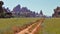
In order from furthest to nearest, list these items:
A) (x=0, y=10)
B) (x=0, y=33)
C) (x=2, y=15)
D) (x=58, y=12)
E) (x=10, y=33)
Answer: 1. (x=58, y=12)
2. (x=0, y=10)
3. (x=2, y=15)
4. (x=10, y=33)
5. (x=0, y=33)

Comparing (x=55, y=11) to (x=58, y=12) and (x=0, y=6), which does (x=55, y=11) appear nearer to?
(x=58, y=12)

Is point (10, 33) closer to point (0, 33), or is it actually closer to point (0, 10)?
point (0, 33)

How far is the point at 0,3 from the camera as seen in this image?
91.4 metres

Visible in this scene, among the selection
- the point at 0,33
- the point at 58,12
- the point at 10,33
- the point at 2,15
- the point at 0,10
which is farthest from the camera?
the point at 58,12

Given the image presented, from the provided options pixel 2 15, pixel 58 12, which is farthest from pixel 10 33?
pixel 58 12

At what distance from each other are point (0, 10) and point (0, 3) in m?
4.35

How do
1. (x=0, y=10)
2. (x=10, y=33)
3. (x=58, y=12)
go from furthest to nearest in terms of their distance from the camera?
(x=58, y=12) < (x=0, y=10) < (x=10, y=33)

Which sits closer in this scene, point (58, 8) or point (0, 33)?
point (0, 33)

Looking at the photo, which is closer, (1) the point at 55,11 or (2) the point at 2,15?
(2) the point at 2,15

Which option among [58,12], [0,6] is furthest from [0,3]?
[58,12]

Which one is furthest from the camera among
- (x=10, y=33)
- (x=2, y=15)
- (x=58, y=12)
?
(x=58, y=12)

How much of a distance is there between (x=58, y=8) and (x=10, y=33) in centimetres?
13027

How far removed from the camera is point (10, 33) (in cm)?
1988

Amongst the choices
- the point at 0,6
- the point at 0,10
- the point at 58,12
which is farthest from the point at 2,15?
the point at 58,12
